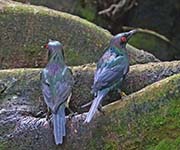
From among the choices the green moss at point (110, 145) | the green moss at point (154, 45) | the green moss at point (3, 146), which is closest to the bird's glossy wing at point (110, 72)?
the green moss at point (110, 145)

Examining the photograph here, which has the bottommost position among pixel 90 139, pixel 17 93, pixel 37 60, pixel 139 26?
pixel 139 26

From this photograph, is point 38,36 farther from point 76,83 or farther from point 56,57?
point 56,57

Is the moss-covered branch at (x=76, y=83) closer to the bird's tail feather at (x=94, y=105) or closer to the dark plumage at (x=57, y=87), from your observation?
the dark plumage at (x=57, y=87)

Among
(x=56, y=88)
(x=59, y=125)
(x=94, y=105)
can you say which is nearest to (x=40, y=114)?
(x=56, y=88)

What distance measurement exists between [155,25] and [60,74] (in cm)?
787

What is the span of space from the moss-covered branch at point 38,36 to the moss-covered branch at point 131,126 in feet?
6.69

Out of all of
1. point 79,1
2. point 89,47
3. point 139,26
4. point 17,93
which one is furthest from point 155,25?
point 17,93

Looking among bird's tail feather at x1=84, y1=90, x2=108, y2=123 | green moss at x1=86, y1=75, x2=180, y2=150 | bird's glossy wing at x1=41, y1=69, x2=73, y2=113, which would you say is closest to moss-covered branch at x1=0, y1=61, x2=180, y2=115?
bird's glossy wing at x1=41, y1=69, x2=73, y2=113

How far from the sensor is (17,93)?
5.56 metres

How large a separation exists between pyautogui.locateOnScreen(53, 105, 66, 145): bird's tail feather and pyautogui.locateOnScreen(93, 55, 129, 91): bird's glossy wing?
36 centimetres

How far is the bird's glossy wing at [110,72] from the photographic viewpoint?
4.89 metres

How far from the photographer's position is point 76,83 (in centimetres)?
563

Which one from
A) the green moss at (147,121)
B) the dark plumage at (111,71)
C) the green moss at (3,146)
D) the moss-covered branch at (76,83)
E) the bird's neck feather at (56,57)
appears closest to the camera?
the green moss at (147,121)

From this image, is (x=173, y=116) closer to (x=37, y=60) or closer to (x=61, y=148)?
(x=61, y=148)
